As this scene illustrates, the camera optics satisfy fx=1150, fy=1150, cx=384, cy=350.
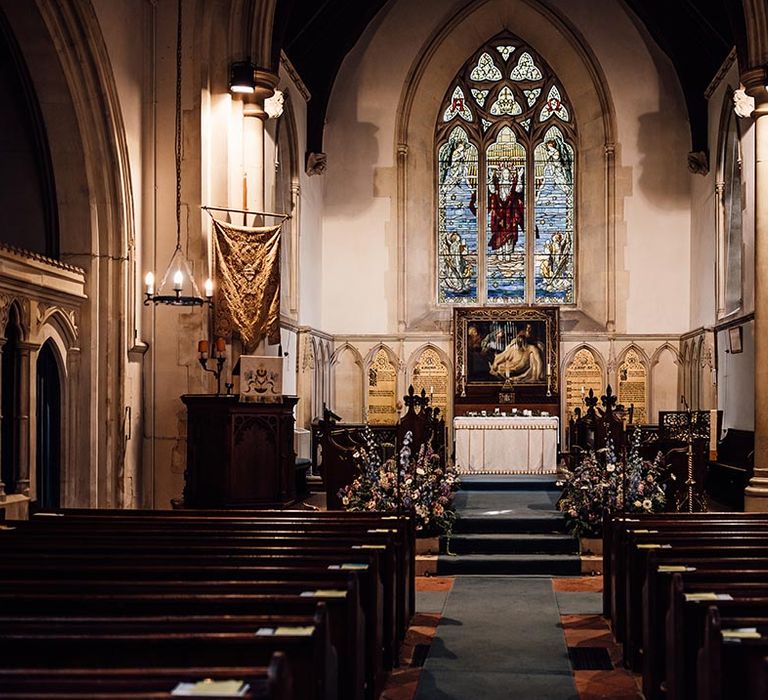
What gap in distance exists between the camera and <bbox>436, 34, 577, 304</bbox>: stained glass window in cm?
1825

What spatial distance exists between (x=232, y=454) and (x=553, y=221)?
33.4 ft

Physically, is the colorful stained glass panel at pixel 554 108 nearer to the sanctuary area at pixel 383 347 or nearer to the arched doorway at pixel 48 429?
the sanctuary area at pixel 383 347

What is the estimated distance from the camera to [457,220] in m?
18.5

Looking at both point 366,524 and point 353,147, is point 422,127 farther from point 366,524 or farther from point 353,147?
point 366,524

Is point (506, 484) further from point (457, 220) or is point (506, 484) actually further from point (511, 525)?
point (457, 220)

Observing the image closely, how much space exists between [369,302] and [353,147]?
7.98 ft

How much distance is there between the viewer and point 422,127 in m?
18.2

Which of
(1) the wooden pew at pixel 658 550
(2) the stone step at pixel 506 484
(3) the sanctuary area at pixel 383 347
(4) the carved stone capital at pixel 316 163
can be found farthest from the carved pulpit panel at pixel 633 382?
(1) the wooden pew at pixel 658 550

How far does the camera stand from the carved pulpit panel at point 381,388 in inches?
698

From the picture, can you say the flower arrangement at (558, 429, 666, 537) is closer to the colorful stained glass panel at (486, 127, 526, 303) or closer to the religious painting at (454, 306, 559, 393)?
the religious painting at (454, 306, 559, 393)

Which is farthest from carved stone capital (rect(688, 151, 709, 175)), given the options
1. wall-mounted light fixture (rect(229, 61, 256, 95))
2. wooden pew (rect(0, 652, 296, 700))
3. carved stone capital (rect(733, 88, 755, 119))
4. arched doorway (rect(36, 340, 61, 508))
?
wooden pew (rect(0, 652, 296, 700))

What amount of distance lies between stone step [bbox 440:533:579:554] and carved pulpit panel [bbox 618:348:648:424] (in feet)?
26.3

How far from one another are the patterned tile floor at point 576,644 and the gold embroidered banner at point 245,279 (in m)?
2.87

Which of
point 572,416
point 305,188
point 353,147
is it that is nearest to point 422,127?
point 353,147
